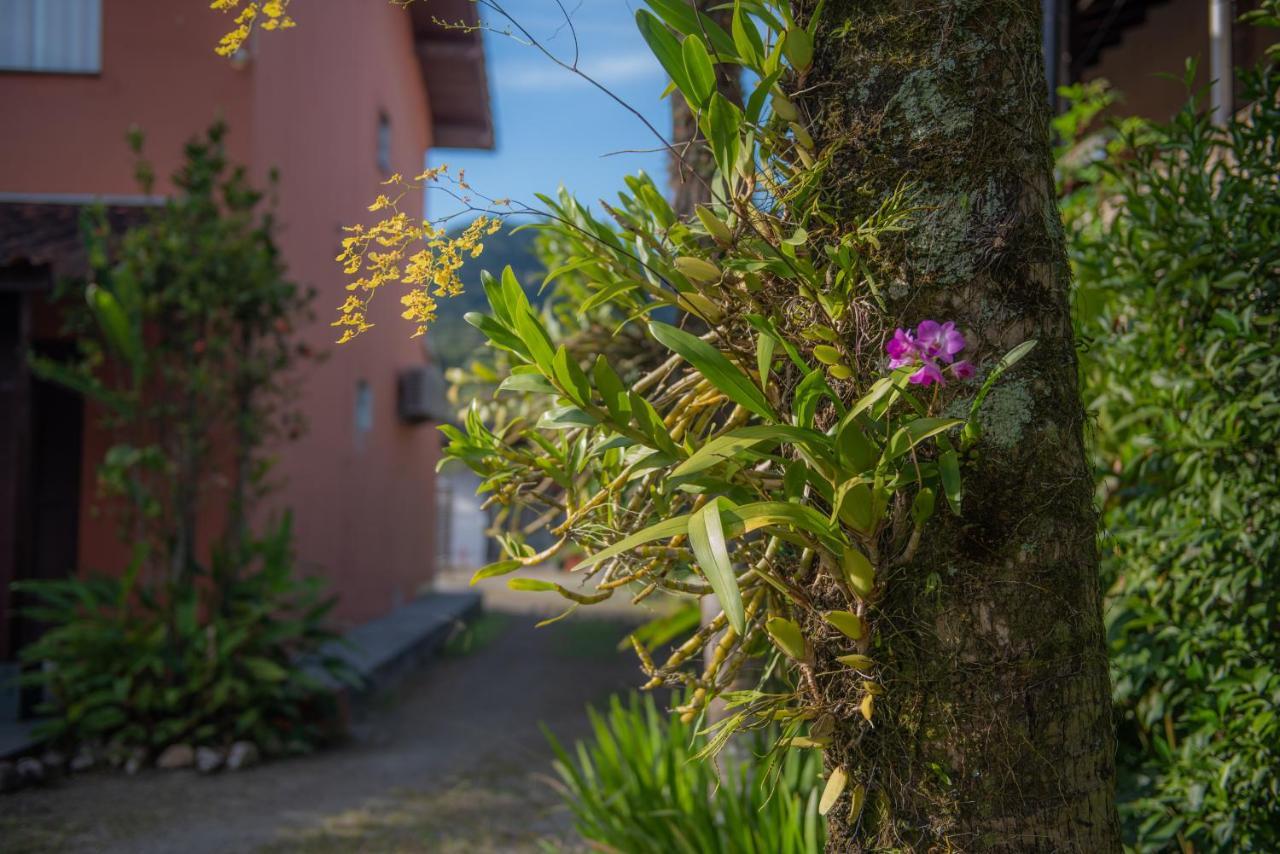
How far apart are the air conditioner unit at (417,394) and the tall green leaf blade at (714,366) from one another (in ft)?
38.5

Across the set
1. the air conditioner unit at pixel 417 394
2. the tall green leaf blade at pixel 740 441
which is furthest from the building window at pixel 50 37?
the tall green leaf blade at pixel 740 441

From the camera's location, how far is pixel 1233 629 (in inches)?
97.2

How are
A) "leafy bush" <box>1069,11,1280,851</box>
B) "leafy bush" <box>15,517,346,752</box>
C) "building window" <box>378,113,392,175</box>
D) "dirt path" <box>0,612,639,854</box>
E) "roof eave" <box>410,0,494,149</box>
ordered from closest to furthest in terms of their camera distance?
"leafy bush" <box>1069,11,1280,851</box> < "dirt path" <box>0,612,639,854</box> < "leafy bush" <box>15,517,346,752</box> < "building window" <box>378,113,392,175</box> < "roof eave" <box>410,0,494,149</box>

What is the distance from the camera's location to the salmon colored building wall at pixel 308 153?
296 inches

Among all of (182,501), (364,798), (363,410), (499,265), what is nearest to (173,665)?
(182,501)

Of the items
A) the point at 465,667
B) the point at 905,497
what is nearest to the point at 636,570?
the point at 905,497

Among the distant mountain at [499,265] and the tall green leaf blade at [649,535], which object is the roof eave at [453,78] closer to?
the distant mountain at [499,265]

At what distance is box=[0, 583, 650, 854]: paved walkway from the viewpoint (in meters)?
4.72

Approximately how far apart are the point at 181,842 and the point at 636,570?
4.04 metres

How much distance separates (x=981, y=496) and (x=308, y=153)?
28.8ft

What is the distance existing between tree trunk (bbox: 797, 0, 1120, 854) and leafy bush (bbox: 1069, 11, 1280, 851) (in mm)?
978

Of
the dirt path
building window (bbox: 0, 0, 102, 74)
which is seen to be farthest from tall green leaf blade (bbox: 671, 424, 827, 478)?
building window (bbox: 0, 0, 102, 74)

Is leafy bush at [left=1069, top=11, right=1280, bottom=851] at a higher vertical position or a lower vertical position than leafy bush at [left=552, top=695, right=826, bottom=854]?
higher

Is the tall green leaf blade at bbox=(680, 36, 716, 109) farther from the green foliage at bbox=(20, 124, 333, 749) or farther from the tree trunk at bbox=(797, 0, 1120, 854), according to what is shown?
the green foliage at bbox=(20, 124, 333, 749)
